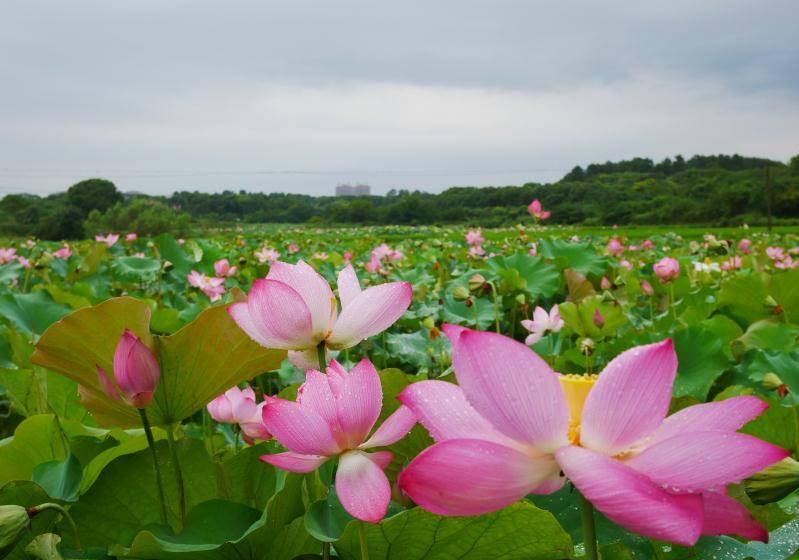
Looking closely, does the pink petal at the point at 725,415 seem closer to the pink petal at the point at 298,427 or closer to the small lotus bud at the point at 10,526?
the pink petal at the point at 298,427

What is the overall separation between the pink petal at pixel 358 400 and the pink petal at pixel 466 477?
113mm

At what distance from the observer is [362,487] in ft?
1.18

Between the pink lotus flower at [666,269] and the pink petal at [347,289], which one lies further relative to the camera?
the pink lotus flower at [666,269]

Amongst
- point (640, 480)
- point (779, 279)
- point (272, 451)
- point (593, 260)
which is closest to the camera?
point (640, 480)

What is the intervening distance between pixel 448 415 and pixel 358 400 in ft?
0.30

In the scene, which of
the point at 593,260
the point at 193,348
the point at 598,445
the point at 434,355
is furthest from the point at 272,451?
the point at 593,260

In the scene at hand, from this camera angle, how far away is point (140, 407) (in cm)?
47

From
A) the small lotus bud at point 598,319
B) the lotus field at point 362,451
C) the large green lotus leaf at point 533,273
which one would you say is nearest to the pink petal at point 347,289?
the lotus field at point 362,451

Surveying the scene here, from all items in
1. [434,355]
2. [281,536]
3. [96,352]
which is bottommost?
[434,355]

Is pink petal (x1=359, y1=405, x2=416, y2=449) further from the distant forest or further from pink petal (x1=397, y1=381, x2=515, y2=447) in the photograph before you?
the distant forest

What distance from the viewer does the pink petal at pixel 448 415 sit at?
0.30 meters

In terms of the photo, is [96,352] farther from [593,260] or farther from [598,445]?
[593,260]

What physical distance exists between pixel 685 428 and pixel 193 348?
387mm

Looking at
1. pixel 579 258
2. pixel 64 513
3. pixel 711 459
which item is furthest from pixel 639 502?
pixel 579 258
